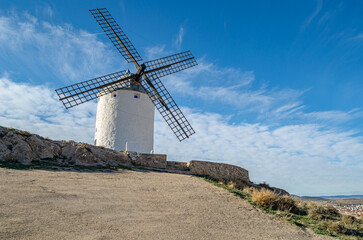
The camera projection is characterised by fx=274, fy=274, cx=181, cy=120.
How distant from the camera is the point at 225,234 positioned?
5.73 metres

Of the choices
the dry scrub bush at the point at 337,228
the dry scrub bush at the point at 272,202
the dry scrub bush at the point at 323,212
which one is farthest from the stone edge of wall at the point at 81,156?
the dry scrub bush at the point at 337,228

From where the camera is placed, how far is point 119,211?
5883mm

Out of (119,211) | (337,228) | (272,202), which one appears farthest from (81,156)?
(337,228)

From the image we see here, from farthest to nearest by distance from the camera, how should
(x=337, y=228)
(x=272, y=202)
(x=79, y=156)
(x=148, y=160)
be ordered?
(x=148, y=160)
(x=79, y=156)
(x=272, y=202)
(x=337, y=228)

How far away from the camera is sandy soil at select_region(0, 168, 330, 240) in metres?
4.68

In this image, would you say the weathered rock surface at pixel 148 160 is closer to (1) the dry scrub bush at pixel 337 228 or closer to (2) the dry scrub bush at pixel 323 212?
(2) the dry scrub bush at pixel 323 212

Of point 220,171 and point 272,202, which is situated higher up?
point 220,171

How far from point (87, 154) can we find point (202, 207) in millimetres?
6108

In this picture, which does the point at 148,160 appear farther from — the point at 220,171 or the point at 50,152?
the point at 50,152

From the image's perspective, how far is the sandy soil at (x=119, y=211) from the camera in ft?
15.3

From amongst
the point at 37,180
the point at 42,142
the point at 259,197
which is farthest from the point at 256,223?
the point at 42,142

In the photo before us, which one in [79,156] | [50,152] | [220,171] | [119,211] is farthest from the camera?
[220,171]

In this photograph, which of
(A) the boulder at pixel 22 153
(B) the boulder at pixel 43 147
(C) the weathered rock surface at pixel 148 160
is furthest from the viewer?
(C) the weathered rock surface at pixel 148 160

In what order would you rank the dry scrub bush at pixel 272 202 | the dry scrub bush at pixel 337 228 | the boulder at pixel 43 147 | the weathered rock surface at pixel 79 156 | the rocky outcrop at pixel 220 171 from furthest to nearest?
1. the rocky outcrop at pixel 220 171
2. the boulder at pixel 43 147
3. the weathered rock surface at pixel 79 156
4. the dry scrub bush at pixel 272 202
5. the dry scrub bush at pixel 337 228
